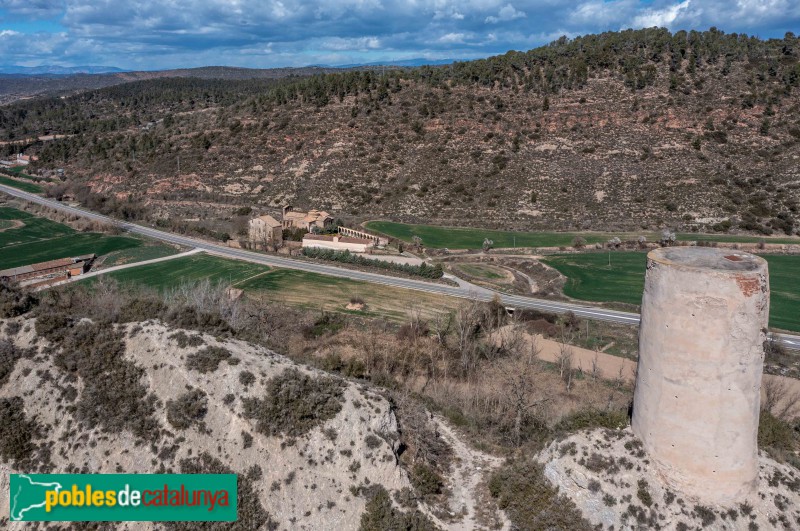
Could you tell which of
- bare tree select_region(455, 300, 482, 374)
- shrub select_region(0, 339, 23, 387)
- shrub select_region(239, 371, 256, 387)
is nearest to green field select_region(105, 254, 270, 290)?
bare tree select_region(455, 300, 482, 374)

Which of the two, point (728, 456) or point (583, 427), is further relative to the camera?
point (583, 427)

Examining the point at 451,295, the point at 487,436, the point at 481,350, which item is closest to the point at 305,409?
the point at 487,436

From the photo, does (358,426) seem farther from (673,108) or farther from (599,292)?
(673,108)

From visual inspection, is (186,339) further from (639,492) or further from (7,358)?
(639,492)

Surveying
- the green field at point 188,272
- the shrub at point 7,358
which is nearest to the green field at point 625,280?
the green field at point 188,272

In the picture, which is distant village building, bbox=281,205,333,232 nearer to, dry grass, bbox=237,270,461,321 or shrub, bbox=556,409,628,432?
dry grass, bbox=237,270,461,321

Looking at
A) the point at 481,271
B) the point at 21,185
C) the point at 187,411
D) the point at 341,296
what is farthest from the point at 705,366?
the point at 21,185

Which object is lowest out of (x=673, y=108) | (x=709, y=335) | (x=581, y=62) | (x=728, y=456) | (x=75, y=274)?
(x=75, y=274)

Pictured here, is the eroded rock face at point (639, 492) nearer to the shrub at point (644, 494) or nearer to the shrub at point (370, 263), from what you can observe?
the shrub at point (644, 494)
